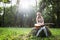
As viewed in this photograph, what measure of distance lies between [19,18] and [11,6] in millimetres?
147

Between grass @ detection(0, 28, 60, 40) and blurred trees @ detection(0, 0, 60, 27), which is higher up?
blurred trees @ detection(0, 0, 60, 27)

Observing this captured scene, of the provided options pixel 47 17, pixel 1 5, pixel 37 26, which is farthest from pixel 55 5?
pixel 1 5

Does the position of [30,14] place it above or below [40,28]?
above

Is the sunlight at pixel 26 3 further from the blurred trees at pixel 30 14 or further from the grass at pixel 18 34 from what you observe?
the grass at pixel 18 34

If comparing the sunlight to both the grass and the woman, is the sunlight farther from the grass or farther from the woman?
the grass

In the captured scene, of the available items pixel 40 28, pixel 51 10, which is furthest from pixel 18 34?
pixel 51 10

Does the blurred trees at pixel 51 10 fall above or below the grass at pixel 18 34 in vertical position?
above

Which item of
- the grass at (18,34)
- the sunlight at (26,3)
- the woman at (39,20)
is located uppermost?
the sunlight at (26,3)

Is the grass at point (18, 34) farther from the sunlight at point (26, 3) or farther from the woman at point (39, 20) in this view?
the sunlight at point (26, 3)

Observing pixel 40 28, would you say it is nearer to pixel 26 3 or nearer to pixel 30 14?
pixel 30 14

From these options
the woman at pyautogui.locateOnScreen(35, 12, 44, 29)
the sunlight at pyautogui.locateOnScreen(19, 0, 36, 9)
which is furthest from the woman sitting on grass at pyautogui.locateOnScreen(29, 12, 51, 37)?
the sunlight at pyautogui.locateOnScreen(19, 0, 36, 9)

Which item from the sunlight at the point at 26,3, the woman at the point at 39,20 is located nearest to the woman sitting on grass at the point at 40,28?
the woman at the point at 39,20

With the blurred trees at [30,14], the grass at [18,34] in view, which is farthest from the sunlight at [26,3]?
the grass at [18,34]

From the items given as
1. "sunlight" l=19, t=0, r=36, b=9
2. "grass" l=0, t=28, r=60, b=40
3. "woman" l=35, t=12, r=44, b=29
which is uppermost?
"sunlight" l=19, t=0, r=36, b=9
